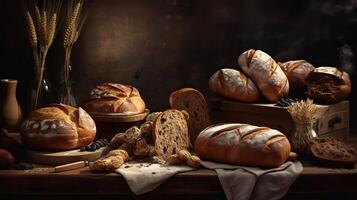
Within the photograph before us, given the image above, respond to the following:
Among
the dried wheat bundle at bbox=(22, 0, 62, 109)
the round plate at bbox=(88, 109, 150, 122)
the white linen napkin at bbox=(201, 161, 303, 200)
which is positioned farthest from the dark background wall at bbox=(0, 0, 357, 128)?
the white linen napkin at bbox=(201, 161, 303, 200)

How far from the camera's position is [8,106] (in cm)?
300

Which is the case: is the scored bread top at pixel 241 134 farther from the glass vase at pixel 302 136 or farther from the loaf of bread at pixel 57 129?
the loaf of bread at pixel 57 129

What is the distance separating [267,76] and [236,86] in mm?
170

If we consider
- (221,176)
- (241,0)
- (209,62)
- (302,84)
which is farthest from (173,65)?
(221,176)

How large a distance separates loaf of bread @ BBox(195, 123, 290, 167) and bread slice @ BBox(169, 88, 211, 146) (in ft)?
1.24

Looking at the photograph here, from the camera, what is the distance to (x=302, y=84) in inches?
126

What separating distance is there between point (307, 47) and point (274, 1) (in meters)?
0.36

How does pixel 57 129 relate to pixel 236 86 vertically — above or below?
below

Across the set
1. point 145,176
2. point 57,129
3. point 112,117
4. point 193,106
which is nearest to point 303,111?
point 193,106

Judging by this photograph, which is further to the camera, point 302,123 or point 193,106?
point 193,106

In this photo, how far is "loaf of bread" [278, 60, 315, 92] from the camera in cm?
319

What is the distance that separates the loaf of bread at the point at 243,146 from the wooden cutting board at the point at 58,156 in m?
0.53

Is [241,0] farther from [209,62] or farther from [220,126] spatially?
[220,126]

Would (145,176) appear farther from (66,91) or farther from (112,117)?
(66,91)
